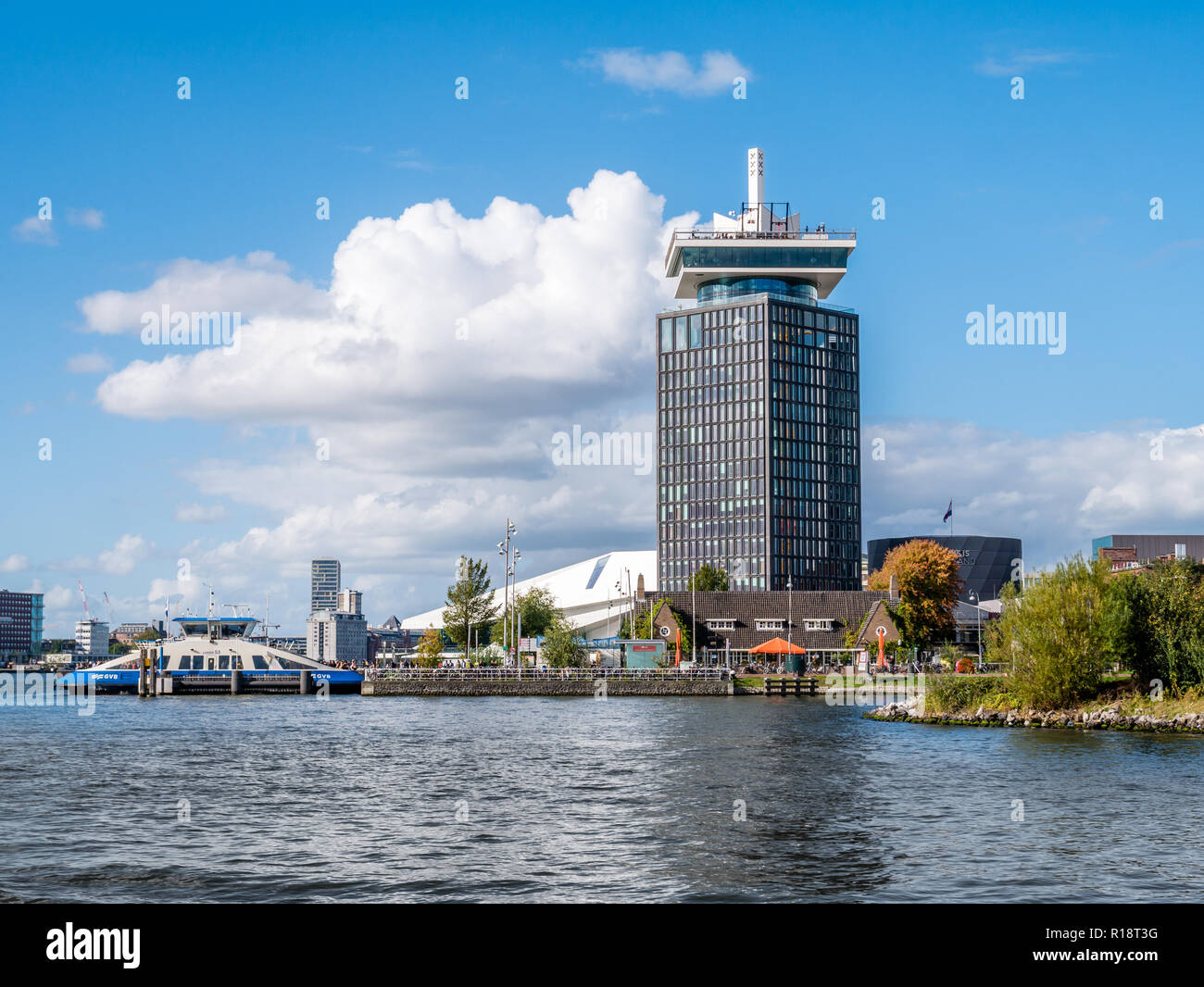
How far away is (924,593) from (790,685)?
138 ft

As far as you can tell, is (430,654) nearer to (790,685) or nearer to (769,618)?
(769,618)

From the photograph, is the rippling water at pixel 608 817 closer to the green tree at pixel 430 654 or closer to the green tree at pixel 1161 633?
the green tree at pixel 1161 633

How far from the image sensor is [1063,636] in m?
67.6

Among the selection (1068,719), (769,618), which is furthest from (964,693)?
(769,618)

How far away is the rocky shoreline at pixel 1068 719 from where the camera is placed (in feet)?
208

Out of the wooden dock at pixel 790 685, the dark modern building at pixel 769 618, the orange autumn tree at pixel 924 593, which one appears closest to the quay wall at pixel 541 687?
the wooden dock at pixel 790 685

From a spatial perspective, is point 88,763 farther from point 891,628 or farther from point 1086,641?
point 891,628

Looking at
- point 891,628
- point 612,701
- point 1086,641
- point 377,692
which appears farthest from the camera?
point 891,628

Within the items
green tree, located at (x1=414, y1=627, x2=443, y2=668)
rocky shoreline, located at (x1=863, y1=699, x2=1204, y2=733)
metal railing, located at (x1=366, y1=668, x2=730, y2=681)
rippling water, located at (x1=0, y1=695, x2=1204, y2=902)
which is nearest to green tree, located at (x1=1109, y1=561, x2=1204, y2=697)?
rocky shoreline, located at (x1=863, y1=699, x2=1204, y2=733)

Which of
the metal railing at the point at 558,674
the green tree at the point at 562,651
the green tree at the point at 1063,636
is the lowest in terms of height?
the metal railing at the point at 558,674

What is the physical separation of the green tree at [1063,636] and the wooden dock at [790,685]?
52142mm
